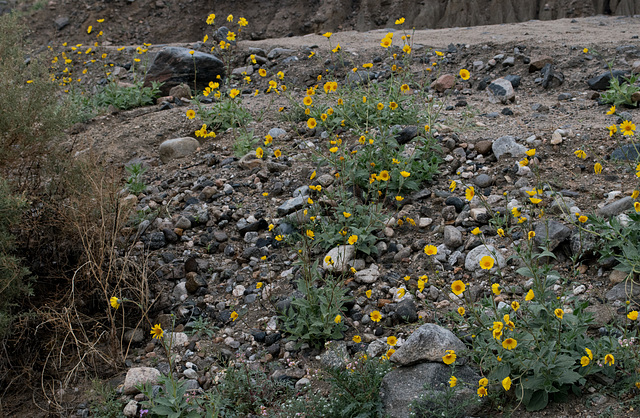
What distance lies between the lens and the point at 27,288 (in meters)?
3.10

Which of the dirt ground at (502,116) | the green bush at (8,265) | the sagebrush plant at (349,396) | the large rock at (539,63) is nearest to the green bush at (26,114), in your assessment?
the dirt ground at (502,116)

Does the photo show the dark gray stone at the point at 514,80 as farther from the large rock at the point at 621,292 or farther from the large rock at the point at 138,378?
the large rock at the point at 138,378

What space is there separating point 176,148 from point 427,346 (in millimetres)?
3416

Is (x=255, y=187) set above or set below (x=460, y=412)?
above

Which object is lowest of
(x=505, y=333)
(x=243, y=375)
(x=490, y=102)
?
(x=243, y=375)

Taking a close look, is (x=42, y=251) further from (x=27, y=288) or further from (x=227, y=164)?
(x=227, y=164)

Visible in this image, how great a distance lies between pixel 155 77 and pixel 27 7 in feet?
27.7

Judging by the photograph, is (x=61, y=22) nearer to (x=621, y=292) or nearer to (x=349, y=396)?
(x=349, y=396)

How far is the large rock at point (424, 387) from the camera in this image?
7.69 ft

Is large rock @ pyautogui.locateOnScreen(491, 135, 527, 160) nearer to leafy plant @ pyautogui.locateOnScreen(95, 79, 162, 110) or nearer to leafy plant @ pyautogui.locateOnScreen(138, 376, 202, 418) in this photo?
leafy plant @ pyautogui.locateOnScreen(138, 376, 202, 418)

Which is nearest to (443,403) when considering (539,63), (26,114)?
(26,114)

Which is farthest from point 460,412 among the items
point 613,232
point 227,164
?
point 227,164

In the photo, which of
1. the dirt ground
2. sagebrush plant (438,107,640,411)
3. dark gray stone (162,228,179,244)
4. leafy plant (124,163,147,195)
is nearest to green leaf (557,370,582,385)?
sagebrush plant (438,107,640,411)

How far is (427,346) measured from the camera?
8.29 ft
